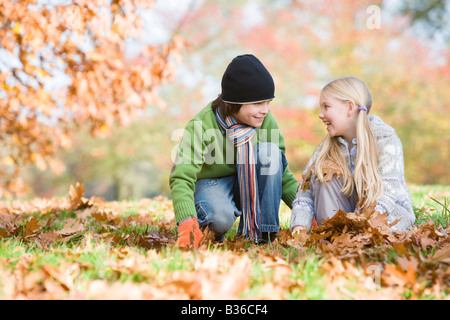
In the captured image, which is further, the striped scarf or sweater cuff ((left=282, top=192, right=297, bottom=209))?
sweater cuff ((left=282, top=192, right=297, bottom=209))

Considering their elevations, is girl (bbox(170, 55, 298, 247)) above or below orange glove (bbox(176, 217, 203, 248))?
above

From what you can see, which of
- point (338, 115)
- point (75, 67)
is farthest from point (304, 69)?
point (338, 115)

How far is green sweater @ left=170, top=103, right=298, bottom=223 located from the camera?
8.13 feet

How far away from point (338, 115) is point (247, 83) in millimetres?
615

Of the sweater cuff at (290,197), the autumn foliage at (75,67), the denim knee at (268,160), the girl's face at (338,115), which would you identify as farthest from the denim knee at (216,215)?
the autumn foliage at (75,67)

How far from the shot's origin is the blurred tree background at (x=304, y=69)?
9.62 m

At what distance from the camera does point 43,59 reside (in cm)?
416

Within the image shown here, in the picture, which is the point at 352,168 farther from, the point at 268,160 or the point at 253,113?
the point at 253,113

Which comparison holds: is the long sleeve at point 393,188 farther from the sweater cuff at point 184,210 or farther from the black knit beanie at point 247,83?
the sweater cuff at point 184,210

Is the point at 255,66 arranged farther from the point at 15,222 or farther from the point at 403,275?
the point at 15,222

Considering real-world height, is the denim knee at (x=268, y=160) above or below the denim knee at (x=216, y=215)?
above

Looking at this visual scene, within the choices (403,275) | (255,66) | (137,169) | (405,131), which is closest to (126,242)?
(255,66)

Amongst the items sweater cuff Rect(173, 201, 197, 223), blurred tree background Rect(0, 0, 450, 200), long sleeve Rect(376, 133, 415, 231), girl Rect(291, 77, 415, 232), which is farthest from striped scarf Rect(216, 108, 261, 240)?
blurred tree background Rect(0, 0, 450, 200)

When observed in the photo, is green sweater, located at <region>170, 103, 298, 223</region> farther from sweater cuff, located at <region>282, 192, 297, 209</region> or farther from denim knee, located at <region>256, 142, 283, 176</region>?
denim knee, located at <region>256, 142, 283, 176</region>
